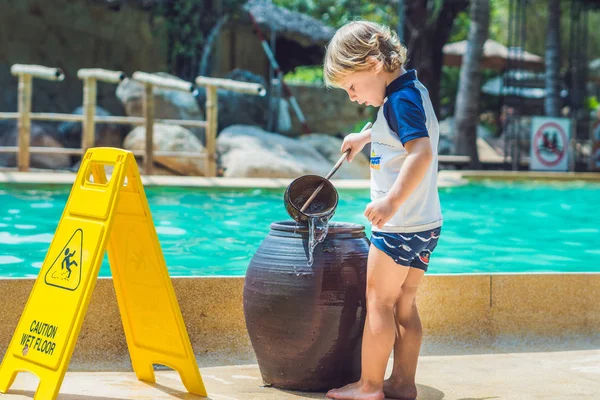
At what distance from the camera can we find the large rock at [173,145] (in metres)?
12.9

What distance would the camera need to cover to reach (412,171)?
10.9ft

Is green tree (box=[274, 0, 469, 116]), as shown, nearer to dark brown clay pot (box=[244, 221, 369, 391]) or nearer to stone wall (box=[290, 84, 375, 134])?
stone wall (box=[290, 84, 375, 134])

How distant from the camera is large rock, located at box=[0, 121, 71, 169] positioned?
1368 cm

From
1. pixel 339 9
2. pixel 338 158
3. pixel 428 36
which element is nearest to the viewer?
pixel 338 158

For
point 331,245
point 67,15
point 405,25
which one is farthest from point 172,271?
point 67,15

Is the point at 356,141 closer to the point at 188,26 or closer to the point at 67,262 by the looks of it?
the point at 67,262

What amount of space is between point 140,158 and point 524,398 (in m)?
10.9

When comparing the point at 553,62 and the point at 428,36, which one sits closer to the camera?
the point at 428,36

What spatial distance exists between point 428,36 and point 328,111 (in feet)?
10.8

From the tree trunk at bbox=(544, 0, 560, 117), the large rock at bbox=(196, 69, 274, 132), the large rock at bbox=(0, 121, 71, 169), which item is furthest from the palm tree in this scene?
the large rock at bbox=(0, 121, 71, 169)

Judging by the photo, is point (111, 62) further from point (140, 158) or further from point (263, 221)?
point (263, 221)

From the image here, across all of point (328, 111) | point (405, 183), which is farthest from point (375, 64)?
point (328, 111)

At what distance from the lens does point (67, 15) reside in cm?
1864

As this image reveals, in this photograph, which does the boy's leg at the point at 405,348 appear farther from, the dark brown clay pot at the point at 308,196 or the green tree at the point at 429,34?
the green tree at the point at 429,34
